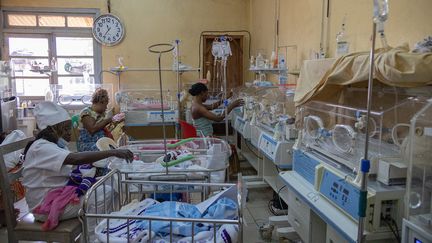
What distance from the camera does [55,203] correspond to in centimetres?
187

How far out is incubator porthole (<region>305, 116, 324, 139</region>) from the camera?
2.11 metres

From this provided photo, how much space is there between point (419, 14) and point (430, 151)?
1.01m

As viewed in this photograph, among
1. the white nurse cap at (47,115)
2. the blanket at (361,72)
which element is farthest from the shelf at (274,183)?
the white nurse cap at (47,115)

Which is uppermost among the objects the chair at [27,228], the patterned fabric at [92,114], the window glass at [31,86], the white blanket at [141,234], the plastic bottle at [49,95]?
the window glass at [31,86]

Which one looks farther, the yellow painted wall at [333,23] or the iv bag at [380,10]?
the yellow painted wall at [333,23]

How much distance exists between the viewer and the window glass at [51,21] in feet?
16.9

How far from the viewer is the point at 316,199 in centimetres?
178

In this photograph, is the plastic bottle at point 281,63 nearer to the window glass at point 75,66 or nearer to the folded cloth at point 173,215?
the folded cloth at point 173,215

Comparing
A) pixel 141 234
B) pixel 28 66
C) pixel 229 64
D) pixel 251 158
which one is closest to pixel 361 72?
pixel 141 234

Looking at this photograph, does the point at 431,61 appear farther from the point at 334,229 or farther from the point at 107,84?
the point at 107,84

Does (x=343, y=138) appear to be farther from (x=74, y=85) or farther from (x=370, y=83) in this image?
(x=74, y=85)

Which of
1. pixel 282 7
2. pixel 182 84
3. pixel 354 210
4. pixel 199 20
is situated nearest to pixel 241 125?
pixel 282 7

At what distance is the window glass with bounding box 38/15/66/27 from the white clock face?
502 millimetres

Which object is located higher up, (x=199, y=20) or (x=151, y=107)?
(x=199, y=20)
